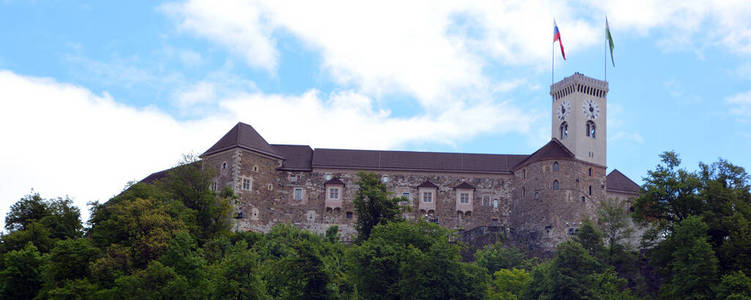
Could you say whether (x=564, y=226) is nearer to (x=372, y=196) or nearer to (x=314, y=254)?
(x=372, y=196)

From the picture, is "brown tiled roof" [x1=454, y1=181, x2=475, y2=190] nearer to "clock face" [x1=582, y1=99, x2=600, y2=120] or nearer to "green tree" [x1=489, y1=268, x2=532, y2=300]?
"clock face" [x1=582, y1=99, x2=600, y2=120]

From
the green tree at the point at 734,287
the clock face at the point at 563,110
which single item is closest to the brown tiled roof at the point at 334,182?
the clock face at the point at 563,110

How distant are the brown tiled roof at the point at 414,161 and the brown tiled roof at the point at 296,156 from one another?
0.97m

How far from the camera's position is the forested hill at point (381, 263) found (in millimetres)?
55469

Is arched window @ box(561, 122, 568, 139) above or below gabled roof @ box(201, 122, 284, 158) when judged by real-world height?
above

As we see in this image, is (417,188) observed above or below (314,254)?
above

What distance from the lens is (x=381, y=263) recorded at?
5906 centimetres

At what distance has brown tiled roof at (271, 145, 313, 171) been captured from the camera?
9600 centimetres

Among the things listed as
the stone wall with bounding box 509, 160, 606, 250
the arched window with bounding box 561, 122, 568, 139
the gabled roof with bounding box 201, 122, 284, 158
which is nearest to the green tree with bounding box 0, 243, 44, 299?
the gabled roof with bounding box 201, 122, 284, 158

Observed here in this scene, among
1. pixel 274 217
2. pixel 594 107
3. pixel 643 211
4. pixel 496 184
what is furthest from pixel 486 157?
pixel 643 211

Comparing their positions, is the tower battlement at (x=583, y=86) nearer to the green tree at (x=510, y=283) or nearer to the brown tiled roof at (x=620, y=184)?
the brown tiled roof at (x=620, y=184)

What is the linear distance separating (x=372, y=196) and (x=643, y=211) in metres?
24.6

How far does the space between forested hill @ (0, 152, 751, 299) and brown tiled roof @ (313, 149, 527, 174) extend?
27.1 m

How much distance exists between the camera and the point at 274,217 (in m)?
92.9
